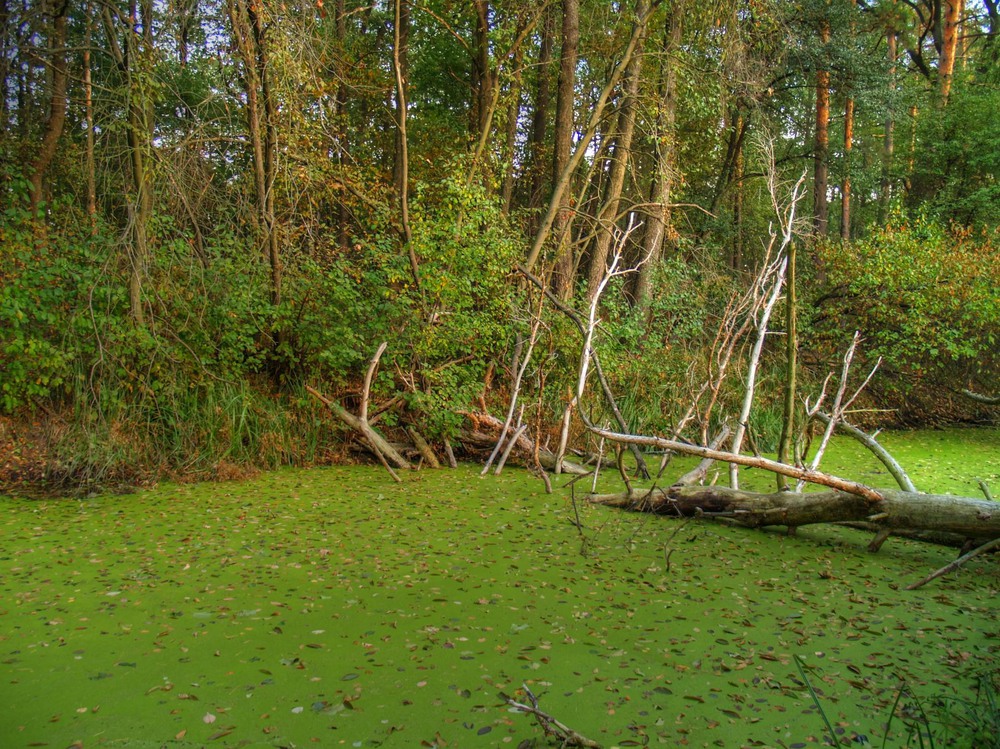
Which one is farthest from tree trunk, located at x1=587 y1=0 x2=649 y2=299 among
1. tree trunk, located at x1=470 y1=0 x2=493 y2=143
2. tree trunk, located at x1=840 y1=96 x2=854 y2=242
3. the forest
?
tree trunk, located at x1=840 y1=96 x2=854 y2=242

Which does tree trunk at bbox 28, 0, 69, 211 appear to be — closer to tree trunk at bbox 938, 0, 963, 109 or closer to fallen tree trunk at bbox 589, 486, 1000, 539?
fallen tree trunk at bbox 589, 486, 1000, 539

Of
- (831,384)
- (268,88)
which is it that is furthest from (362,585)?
(831,384)

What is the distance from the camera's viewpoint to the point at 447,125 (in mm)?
15008

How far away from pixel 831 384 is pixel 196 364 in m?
7.95

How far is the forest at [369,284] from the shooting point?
20.2ft

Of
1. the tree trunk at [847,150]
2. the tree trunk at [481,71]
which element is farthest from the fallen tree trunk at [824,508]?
the tree trunk at [847,150]

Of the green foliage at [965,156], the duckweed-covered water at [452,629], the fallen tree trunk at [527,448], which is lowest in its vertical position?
the duckweed-covered water at [452,629]

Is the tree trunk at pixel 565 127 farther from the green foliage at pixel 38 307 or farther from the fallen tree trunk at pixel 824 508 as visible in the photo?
the green foliage at pixel 38 307

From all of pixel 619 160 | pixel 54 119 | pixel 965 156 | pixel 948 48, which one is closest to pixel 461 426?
pixel 619 160

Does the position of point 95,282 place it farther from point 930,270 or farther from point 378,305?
point 930,270

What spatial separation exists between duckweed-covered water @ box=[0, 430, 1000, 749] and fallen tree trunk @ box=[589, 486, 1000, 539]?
18 centimetres

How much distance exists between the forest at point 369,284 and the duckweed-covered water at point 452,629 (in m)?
1.06

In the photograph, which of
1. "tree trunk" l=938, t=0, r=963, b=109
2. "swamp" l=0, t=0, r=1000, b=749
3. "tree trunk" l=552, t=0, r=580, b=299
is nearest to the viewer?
"swamp" l=0, t=0, r=1000, b=749

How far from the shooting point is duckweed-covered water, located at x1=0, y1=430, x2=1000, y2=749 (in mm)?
2586
